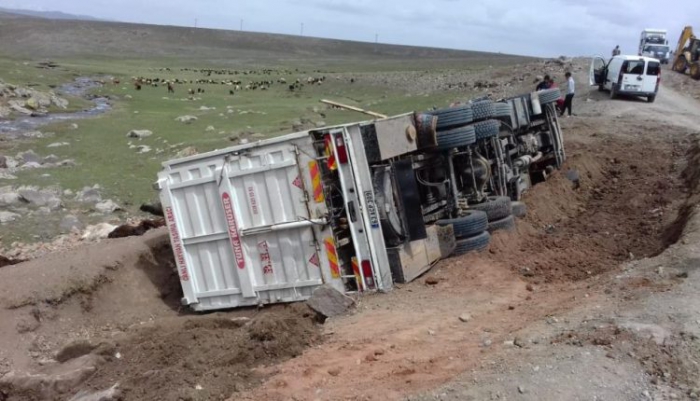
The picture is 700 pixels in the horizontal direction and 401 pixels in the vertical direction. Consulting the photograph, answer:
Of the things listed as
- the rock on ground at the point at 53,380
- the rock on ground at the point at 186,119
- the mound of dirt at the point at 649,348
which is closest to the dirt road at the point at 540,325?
the mound of dirt at the point at 649,348

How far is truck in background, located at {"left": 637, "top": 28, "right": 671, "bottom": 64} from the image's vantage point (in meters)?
40.9

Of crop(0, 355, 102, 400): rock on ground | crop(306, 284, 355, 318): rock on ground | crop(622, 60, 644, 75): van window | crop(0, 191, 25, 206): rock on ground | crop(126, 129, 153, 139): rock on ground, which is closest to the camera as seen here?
crop(0, 355, 102, 400): rock on ground

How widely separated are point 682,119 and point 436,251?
580 inches

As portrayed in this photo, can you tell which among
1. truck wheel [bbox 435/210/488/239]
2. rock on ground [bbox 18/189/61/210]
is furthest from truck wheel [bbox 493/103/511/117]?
rock on ground [bbox 18/189/61/210]

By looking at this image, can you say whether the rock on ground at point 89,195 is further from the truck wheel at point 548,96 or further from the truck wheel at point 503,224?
the truck wheel at point 548,96

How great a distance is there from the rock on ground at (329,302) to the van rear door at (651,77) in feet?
68.0

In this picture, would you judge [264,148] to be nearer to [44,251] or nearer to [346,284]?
[346,284]

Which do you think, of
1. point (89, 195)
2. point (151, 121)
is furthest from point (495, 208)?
point (151, 121)

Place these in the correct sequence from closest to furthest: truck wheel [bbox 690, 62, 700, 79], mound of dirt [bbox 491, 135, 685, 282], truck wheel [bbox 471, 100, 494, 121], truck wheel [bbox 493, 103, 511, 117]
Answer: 1. mound of dirt [bbox 491, 135, 685, 282]
2. truck wheel [bbox 471, 100, 494, 121]
3. truck wheel [bbox 493, 103, 511, 117]
4. truck wheel [bbox 690, 62, 700, 79]

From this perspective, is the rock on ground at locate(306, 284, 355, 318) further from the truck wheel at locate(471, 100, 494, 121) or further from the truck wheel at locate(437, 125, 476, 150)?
the truck wheel at locate(471, 100, 494, 121)

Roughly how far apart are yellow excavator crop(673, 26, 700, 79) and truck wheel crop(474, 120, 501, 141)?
2851cm

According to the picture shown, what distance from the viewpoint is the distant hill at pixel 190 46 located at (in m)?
85.0

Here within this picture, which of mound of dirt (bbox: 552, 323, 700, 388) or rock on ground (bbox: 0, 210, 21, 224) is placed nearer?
mound of dirt (bbox: 552, 323, 700, 388)

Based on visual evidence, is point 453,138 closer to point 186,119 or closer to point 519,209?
point 519,209
